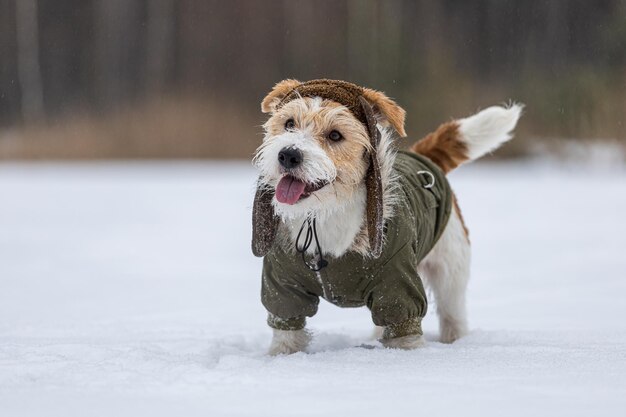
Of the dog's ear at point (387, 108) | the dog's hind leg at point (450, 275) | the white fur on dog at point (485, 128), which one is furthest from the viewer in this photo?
the white fur on dog at point (485, 128)

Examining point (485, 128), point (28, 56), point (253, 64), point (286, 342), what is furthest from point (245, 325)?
point (28, 56)

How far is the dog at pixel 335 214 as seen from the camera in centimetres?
302

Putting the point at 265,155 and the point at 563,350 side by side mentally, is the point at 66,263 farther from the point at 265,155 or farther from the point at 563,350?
the point at 563,350

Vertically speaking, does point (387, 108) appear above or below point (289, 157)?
above

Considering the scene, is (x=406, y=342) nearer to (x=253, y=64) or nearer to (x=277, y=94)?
(x=277, y=94)

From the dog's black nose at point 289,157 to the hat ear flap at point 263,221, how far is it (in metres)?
0.24

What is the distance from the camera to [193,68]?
746 inches

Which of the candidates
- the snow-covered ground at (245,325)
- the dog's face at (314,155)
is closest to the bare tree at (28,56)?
the snow-covered ground at (245,325)

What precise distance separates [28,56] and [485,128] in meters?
17.2

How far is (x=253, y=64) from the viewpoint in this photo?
18.6m

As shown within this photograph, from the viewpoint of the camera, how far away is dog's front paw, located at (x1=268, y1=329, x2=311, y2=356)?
3.34m

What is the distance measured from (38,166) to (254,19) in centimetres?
647

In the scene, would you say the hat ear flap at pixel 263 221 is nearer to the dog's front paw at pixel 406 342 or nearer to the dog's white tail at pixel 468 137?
the dog's front paw at pixel 406 342

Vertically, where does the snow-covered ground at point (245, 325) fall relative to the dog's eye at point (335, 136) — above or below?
below
